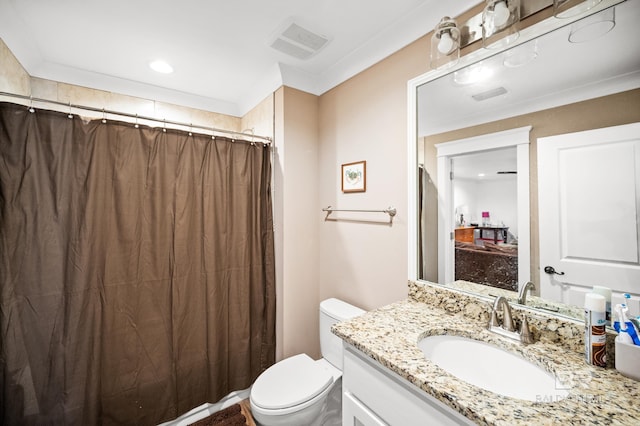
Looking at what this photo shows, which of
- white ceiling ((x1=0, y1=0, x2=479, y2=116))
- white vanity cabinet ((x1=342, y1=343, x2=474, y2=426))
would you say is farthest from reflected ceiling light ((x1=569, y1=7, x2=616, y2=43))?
white vanity cabinet ((x1=342, y1=343, x2=474, y2=426))

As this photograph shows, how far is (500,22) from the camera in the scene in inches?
41.2

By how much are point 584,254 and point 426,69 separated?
1100mm

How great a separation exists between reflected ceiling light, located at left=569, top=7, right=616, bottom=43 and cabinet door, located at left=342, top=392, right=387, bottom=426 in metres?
1.54

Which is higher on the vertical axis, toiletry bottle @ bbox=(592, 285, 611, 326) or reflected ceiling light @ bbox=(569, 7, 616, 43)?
reflected ceiling light @ bbox=(569, 7, 616, 43)

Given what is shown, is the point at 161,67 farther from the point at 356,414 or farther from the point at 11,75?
the point at 356,414

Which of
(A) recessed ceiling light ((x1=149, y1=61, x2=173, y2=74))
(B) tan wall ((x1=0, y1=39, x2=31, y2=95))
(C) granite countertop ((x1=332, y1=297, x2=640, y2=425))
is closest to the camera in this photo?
(C) granite countertop ((x1=332, y1=297, x2=640, y2=425))

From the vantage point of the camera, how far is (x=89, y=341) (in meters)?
1.40

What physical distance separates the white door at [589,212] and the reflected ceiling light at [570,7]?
0.43 metres

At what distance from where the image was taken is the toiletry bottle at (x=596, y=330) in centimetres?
79

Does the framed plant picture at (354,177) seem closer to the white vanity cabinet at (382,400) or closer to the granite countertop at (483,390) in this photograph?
the granite countertop at (483,390)

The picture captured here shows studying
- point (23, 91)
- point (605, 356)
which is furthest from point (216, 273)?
point (605, 356)

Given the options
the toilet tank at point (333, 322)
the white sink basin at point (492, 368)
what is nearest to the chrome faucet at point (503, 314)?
the white sink basin at point (492, 368)

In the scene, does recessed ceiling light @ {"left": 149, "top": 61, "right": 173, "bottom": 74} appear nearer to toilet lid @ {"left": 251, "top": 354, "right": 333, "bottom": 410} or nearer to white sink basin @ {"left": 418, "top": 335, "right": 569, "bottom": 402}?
toilet lid @ {"left": 251, "top": 354, "right": 333, "bottom": 410}

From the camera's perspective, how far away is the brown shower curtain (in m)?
1.27
